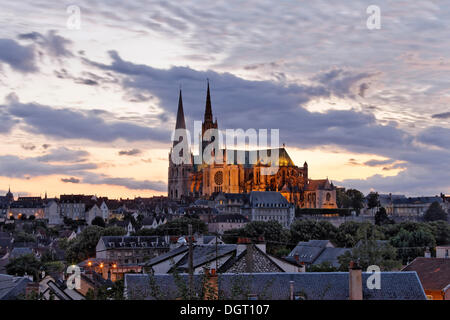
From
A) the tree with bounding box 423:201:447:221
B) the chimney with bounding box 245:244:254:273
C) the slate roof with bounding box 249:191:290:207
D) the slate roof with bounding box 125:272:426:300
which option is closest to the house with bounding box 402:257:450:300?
the slate roof with bounding box 125:272:426:300

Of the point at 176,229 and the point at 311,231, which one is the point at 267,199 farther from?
the point at 176,229

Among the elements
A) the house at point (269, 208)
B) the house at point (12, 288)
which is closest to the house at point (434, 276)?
the house at point (12, 288)

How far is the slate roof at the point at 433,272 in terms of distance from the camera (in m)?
34.6

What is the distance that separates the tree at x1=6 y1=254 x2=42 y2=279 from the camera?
212ft

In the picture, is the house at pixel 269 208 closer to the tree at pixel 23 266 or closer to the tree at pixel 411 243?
the tree at pixel 411 243

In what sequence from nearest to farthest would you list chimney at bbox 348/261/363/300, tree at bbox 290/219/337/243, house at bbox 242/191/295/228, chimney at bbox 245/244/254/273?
chimney at bbox 348/261/363/300 → chimney at bbox 245/244/254/273 → tree at bbox 290/219/337/243 → house at bbox 242/191/295/228

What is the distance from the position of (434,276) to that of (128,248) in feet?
187

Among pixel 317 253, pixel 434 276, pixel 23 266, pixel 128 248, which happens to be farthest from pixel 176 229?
pixel 434 276

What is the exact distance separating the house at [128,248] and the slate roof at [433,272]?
163 ft

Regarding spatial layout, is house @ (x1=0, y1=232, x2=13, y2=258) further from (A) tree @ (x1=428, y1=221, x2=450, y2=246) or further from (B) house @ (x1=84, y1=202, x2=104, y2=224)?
(B) house @ (x1=84, y1=202, x2=104, y2=224)

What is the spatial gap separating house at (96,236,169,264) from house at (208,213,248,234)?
6180 centimetres

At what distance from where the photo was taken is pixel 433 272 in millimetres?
36844
